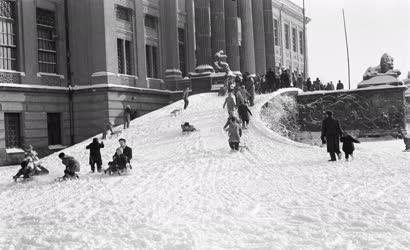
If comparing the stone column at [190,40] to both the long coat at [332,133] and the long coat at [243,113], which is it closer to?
the long coat at [243,113]

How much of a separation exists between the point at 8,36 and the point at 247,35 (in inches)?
661

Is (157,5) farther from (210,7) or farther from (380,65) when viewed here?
(380,65)

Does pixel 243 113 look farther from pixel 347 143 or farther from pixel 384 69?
pixel 384 69

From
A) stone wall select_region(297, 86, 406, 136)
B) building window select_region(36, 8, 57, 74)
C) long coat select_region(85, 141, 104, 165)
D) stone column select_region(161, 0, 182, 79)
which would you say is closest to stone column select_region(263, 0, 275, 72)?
stone column select_region(161, 0, 182, 79)

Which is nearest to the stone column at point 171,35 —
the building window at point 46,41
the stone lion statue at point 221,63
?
the stone lion statue at point 221,63

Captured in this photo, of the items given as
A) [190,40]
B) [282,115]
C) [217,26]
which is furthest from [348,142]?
Answer: [190,40]

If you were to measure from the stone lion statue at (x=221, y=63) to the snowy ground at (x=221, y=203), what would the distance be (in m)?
13.3

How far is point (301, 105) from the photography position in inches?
1313

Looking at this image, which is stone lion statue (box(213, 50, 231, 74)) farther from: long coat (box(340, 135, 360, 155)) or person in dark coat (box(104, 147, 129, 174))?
person in dark coat (box(104, 147, 129, 174))

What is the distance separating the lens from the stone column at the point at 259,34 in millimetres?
41781

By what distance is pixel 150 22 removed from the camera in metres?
37.3

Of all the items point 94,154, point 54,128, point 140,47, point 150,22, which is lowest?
point 94,154

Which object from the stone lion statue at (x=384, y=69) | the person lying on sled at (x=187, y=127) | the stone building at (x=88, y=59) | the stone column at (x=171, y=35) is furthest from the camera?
the stone column at (x=171, y=35)

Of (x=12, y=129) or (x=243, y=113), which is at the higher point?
(x=243, y=113)
